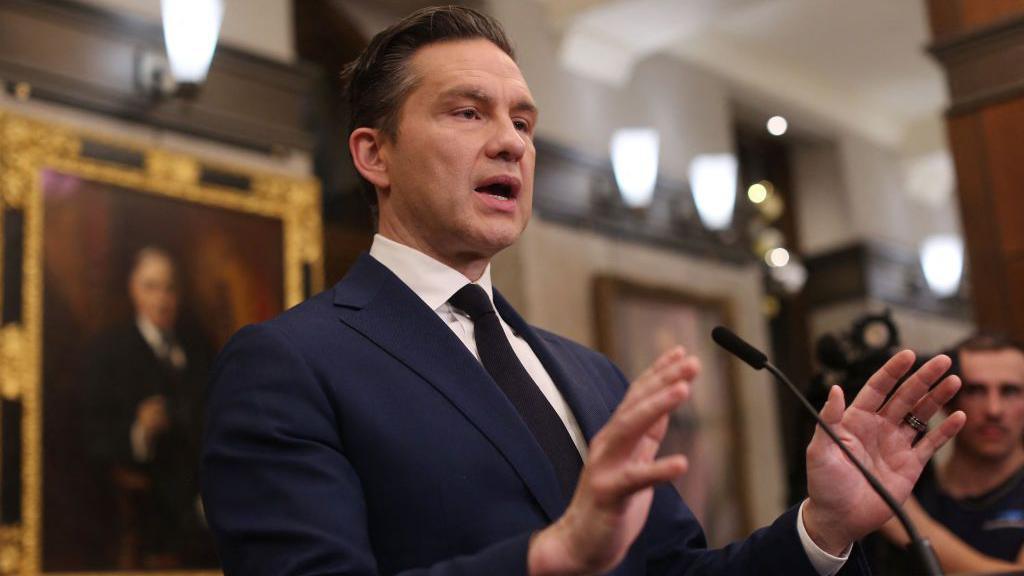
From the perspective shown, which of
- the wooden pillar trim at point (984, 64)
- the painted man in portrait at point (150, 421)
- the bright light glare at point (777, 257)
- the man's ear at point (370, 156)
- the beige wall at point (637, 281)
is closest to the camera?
the man's ear at point (370, 156)

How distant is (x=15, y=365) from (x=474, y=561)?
11.8 ft

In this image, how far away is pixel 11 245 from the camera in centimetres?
480

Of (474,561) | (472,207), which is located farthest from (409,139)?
(474,561)

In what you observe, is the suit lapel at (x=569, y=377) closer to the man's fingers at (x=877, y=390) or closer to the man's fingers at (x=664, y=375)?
the man's fingers at (x=877, y=390)

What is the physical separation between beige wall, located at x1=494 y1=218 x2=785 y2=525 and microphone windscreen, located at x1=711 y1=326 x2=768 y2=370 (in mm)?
5055

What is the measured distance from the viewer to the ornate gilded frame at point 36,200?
183 inches

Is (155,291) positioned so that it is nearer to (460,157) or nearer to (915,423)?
(460,157)

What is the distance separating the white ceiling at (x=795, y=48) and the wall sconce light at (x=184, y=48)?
9.57ft

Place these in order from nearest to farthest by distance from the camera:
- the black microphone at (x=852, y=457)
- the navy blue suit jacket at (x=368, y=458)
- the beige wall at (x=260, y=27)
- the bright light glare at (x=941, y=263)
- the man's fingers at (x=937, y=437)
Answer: the black microphone at (x=852, y=457), the navy blue suit jacket at (x=368, y=458), the man's fingers at (x=937, y=437), the beige wall at (x=260, y=27), the bright light glare at (x=941, y=263)

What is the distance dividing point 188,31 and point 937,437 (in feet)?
12.9

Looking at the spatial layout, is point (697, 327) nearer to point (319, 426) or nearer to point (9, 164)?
point (9, 164)

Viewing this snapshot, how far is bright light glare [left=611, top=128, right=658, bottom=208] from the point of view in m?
7.59

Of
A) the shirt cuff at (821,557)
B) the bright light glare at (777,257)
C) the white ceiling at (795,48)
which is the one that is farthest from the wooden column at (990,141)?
the bright light glare at (777,257)

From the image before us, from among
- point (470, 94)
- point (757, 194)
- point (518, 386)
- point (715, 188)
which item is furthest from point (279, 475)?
point (757, 194)
